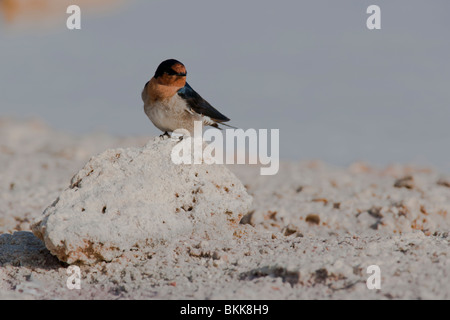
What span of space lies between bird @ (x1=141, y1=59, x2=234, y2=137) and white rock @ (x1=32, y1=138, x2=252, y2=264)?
405mm

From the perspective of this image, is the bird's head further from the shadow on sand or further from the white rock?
the shadow on sand

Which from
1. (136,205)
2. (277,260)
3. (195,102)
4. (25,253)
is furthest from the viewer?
(195,102)

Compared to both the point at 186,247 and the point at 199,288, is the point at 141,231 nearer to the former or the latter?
the point at 186,247

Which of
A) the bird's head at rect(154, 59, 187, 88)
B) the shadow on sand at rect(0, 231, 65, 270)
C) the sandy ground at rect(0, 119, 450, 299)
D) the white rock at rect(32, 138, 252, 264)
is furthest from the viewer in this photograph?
the bird's head at rect(154, 59, 187, 88)

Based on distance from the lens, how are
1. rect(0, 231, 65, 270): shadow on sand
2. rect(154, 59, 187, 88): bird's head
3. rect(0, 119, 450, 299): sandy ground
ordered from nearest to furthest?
rect(0, 119, 450, 299): sandy ground
rect(0, 231, 65, 270): shadow on sand
rect(154, 59, 187, 88): bird's head

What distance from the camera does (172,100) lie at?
5445mm

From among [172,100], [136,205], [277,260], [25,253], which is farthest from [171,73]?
[277,260]

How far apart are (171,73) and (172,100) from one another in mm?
219

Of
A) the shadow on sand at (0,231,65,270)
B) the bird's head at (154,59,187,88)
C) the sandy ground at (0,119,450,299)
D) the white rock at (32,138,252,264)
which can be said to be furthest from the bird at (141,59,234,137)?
the shadow on sand at (0,231,65,270)

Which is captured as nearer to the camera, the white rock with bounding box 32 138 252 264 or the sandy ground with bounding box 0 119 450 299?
the sandy ground with bounding box 0 119 450 299

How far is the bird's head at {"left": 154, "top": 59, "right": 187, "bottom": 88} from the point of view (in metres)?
5.42

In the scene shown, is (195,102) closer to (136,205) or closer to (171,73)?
(171,73)

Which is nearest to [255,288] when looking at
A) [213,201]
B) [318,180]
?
[213,201]

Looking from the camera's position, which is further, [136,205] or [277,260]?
[136,205]
